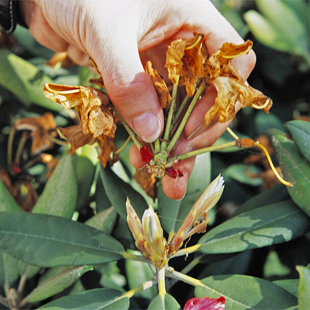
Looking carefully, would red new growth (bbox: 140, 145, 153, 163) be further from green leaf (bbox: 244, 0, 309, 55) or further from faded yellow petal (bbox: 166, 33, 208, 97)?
green leaf (bbox: 244, 0, 309, 55)

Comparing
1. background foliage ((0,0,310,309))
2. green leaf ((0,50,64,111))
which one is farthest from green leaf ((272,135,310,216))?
green leaf ((0,50,64,111))

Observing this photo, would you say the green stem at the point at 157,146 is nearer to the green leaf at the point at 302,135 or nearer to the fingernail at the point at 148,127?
the fingernail at the point at 148,127

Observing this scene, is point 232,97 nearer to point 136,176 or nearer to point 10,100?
point 136,176

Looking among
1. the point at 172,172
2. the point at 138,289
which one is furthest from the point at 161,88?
the point at 138,289

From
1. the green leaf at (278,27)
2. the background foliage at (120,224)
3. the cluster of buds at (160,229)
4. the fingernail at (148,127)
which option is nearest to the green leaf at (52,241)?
the background foliage at (120,224)

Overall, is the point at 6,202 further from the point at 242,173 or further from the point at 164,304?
the point at 242,173
